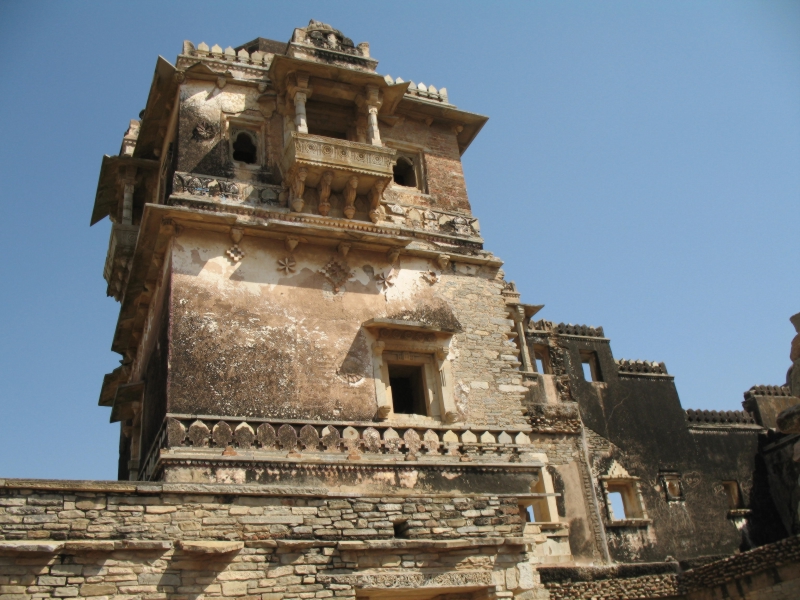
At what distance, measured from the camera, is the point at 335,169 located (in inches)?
487

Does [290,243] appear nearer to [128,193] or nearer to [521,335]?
[128,193]

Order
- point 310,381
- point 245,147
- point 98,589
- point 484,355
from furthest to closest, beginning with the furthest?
point 245,147
point 484,355
point 310,381
point 98,589

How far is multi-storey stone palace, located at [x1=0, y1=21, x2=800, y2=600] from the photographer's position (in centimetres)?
910

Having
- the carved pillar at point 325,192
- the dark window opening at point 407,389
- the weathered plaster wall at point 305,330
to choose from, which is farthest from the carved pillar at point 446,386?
the carved pillar at point 325,192

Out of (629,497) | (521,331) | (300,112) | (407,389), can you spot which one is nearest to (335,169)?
(300,112)

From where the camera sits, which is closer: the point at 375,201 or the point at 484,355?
the point at 484,355

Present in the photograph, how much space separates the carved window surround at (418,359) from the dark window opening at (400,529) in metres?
1.64

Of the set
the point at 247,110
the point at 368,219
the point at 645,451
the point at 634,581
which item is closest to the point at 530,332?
the point at 645,451

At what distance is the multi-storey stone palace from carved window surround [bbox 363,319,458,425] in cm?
4

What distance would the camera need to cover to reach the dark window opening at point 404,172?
1439 centimetres

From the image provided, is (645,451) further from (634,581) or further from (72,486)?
(72,486)

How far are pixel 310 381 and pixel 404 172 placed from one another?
522 centimetres

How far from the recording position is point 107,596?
329 inches

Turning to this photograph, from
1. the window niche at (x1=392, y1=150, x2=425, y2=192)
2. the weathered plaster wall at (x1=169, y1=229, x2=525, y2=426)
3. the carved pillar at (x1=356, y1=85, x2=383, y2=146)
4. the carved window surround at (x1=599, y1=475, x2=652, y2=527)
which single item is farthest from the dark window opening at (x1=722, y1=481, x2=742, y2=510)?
the carved pillar at (x1=356, y1=85, x2=383, y2=146)
